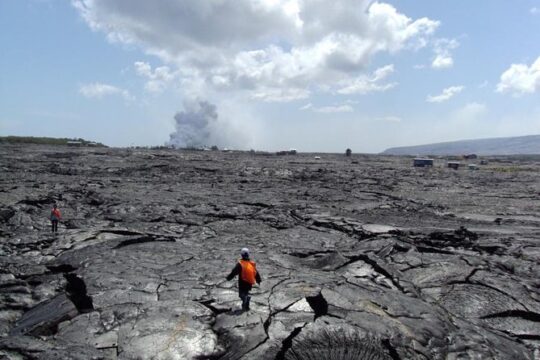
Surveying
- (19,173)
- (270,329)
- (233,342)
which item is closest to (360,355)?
(270,329)

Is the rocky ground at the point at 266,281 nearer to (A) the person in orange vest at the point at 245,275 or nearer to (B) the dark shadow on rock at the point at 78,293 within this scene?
(B) the dark shadow on rock at the point at 78,293

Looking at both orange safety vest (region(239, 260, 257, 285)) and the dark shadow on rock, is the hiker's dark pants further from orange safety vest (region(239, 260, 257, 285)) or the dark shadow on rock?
the dark shadow on rock

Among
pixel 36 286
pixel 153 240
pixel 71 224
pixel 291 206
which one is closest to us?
pixel 36 286

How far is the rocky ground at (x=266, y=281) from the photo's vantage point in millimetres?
7250

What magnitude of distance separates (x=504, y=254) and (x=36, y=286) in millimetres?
14314

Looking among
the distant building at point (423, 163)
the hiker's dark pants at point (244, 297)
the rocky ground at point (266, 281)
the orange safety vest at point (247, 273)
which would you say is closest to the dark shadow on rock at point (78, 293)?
the rocky ground at point (266, 281)

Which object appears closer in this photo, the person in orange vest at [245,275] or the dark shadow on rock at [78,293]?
the person in orange vest at [245,275]

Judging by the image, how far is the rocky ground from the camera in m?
7.25

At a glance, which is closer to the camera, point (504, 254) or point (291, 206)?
point (504, 254)

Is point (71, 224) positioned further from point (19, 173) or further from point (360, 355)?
point (19, 173)

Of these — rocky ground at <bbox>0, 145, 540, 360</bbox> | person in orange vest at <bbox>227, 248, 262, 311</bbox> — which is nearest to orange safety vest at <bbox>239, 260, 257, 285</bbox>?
person in orange vest at <bbox>227, 248, 262, 311</bbox>

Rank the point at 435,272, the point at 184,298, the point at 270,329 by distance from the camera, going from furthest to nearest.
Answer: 1. the point at 435,272
2. the point at 184,298
3. the point at 270,329

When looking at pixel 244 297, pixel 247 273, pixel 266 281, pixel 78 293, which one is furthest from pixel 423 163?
pixel 78 293

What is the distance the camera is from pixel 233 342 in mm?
7137
